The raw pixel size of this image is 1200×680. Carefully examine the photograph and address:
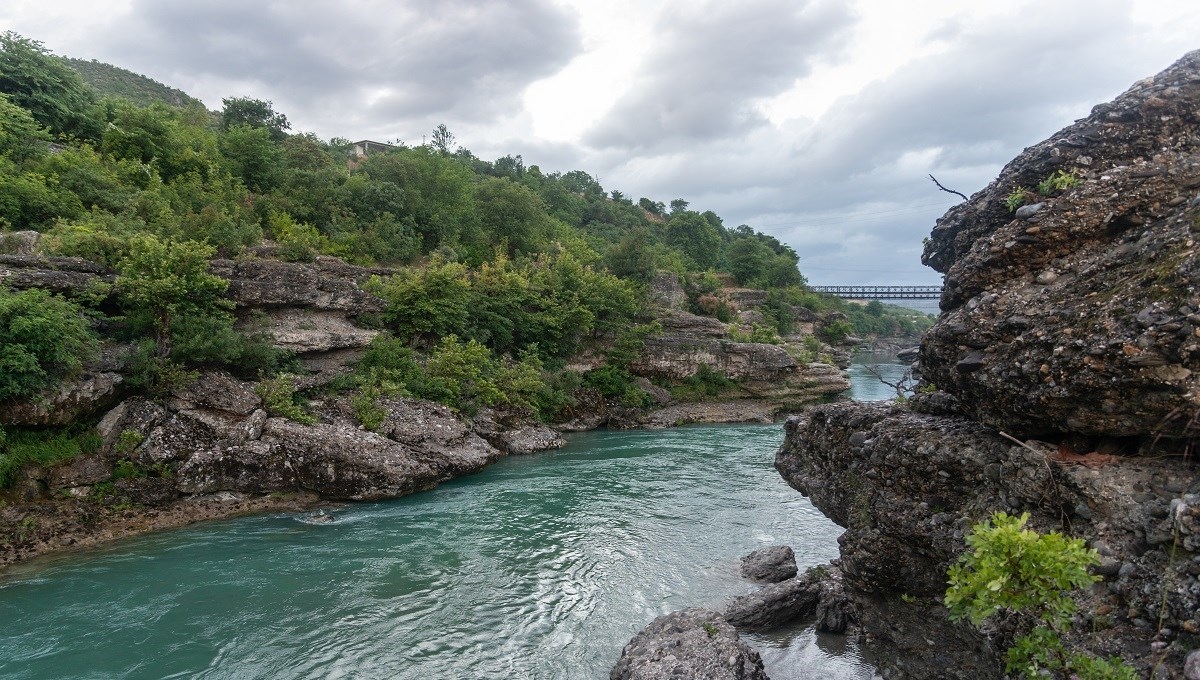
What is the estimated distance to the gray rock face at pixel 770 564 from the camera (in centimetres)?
1200

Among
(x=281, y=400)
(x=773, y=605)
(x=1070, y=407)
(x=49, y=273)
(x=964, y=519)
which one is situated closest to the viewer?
(x=1070, y=407)

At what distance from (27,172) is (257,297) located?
9022 mm

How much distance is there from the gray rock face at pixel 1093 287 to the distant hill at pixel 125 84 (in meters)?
62.5

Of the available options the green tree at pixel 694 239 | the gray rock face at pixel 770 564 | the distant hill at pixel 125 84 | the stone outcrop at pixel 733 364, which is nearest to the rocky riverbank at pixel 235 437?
the gray rock face at pixel 770 564

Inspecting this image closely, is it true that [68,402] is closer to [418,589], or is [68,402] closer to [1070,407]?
[418,589]

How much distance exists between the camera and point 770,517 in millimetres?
16109

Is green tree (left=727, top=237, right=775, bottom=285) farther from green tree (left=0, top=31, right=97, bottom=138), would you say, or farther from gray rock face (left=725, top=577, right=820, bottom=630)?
gray rock face (left=725, top=577, right=820, bottom=630)

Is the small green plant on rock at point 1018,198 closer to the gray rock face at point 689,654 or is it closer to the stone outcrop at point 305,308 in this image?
the gray rock face at point 689,654

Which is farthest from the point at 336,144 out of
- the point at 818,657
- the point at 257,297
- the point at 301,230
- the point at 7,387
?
the point at 818,657

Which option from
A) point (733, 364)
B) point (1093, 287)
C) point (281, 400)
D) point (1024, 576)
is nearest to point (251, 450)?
point (281, 400)

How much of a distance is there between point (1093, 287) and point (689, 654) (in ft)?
20.4

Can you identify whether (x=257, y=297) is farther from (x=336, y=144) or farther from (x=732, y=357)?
(x=336, y=144)

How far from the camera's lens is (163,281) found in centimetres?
1623

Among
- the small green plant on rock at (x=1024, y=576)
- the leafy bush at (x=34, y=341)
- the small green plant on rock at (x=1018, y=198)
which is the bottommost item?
the small green plant on rock at (x=1024, y=576)
